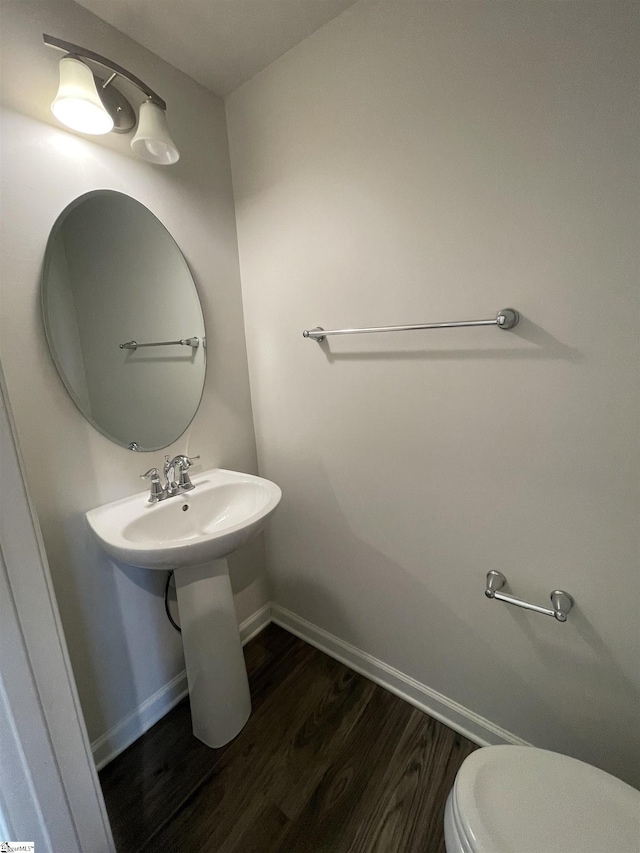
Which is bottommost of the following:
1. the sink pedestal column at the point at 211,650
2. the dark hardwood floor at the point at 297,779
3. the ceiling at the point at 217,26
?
the dark hardwood floor at the point at 297,779

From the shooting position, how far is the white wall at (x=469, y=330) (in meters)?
0.82

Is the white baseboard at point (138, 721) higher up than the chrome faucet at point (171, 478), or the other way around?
the chrome faucet at point (171, 478)

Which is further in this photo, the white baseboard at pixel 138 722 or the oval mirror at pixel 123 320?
the white baseboard at pixel 138 722

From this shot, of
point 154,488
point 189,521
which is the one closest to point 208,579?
point 189,521

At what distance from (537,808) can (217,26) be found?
2.21 m

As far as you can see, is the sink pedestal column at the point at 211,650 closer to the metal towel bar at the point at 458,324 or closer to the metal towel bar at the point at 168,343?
the metal towel bar at the point at 168,343

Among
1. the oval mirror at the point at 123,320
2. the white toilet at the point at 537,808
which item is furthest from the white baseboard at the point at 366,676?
the oval mirror at the point at 123,320

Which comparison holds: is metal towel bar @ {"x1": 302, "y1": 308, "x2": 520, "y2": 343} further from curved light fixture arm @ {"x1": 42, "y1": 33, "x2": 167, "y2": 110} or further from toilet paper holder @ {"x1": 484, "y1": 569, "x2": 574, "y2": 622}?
curved light fixture arm @ {"x1": 42, "y1": 33, "x2": 167, "y2": 110}

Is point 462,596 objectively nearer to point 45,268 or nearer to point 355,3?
point 45,268

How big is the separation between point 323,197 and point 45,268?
0.89 metres

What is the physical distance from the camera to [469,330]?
1011mm

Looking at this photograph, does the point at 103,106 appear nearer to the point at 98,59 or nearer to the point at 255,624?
the point at 98,59

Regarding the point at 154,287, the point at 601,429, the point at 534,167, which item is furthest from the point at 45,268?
the point at 601,429

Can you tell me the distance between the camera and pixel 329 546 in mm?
1485
